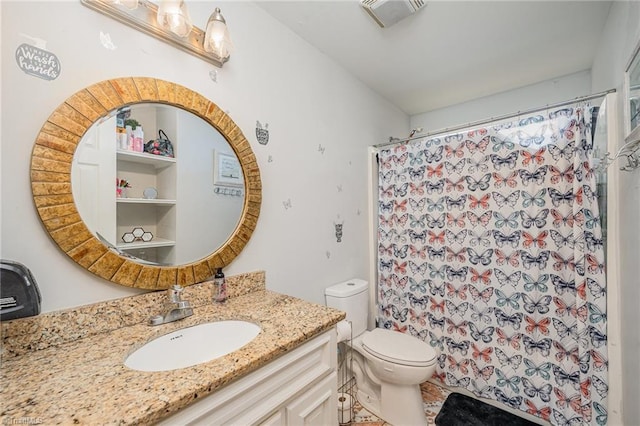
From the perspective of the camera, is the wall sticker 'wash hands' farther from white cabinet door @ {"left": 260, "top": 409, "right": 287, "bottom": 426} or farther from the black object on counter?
white cabinet door @ {"left": 260, "top": 409, "right": 287, "bottom": 426}

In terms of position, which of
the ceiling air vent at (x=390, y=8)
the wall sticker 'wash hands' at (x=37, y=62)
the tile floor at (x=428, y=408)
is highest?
the ceiling air vent at (x=390, y=8)

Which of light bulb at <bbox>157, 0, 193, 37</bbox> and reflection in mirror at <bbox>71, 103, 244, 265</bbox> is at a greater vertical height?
light bulb at <bbox>157, 0, 193, 37</bbox>

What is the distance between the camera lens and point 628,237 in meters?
1.22

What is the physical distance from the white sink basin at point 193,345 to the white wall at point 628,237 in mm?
1591

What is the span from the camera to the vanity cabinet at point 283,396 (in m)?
0.68

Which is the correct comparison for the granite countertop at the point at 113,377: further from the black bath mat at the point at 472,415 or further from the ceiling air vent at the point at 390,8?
the ceiling air vent at the point at 390,8

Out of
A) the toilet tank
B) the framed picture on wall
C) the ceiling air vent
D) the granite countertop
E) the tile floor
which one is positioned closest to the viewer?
the granite countertop

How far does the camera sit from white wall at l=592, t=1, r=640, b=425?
1.11 m

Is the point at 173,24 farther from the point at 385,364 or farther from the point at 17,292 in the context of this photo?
the point at 385,364

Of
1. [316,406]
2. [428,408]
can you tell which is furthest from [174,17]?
[428,408]

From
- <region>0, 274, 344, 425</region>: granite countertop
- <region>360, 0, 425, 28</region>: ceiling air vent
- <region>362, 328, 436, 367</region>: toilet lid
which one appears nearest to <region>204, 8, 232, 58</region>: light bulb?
<region>360, 0, 425, 28</region>: ceiling air vent

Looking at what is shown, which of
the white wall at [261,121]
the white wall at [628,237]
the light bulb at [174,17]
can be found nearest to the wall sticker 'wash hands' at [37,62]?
the white wall at [261,121]

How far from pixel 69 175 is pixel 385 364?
171cm

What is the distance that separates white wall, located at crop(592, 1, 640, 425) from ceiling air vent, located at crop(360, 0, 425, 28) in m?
0.89
